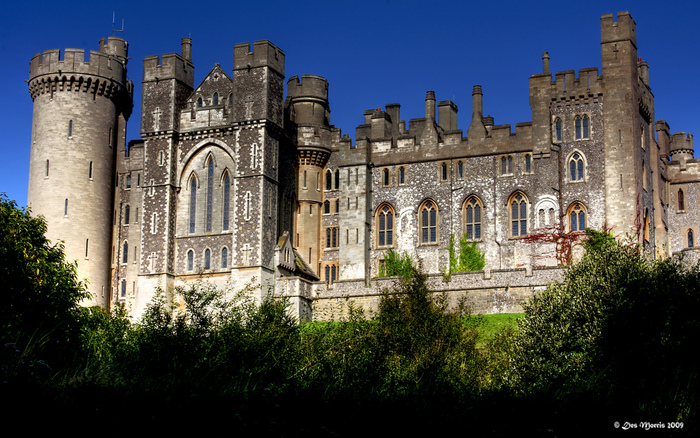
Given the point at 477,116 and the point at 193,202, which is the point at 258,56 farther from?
the point at 477,116

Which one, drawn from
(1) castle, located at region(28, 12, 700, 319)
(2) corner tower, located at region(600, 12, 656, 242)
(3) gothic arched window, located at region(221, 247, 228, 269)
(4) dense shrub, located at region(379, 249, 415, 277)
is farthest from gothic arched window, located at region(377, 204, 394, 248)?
(2) corner tower, located at region(600, 12, 656, 242)

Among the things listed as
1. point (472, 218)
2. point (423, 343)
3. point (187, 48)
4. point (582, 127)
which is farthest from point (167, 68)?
point (423, 343)

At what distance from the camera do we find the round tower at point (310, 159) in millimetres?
52219

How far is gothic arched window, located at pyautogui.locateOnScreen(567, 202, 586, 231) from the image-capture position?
46.9 m

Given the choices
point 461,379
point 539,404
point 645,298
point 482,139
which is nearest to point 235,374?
point 461,379

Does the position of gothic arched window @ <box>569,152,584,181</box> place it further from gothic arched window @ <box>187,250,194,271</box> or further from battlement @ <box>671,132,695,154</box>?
gothic arched window @ <box>187,250,194,271</box>

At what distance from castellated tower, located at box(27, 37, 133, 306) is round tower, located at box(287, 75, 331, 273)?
10.6 metres

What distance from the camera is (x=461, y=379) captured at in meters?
28.0

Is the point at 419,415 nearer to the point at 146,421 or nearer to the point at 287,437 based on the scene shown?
the point at 287,437

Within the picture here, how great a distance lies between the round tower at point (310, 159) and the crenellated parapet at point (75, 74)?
1015 centimetres

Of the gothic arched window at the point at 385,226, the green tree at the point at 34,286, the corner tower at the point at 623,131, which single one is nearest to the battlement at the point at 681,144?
the corner tower at the point at 623,131

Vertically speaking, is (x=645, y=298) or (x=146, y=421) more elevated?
(x=645, y=298)

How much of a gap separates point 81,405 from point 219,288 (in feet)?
93.0

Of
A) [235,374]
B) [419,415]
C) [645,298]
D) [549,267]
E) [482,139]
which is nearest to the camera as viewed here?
[419,415]
